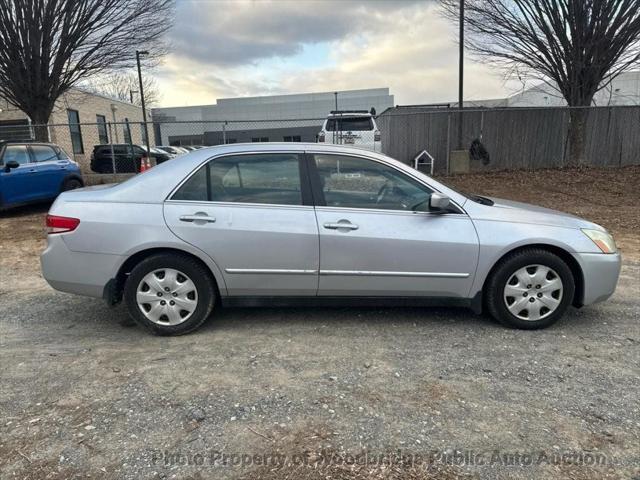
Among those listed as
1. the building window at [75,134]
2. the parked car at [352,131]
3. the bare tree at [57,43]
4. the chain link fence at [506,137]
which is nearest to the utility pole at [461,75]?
the chain link fence at [506,137]

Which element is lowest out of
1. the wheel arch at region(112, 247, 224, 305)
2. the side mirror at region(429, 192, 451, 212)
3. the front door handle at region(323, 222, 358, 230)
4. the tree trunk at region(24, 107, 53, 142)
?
the wheel arch at region(112, 247, 224, 305)

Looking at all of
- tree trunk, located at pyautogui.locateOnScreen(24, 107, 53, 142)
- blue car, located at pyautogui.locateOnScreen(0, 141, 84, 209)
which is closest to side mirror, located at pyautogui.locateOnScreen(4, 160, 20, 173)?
blue car, located at pyautogui.locateOnScreen(0, 141, 84, 209)

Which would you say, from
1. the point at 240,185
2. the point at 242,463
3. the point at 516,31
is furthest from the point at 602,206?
the point at 242,463

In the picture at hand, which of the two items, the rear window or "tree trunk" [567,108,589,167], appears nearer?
the rear window

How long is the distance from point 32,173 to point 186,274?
8.06 m

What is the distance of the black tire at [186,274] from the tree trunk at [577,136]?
1390cm

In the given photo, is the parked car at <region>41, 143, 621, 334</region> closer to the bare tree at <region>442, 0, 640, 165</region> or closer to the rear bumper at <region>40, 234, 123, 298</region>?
the rear bumper at <region>40, 234, 123, 298</region>

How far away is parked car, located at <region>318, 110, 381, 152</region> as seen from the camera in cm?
1325

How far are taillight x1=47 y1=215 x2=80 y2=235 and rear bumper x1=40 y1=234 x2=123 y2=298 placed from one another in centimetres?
5

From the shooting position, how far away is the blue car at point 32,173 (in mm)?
9453

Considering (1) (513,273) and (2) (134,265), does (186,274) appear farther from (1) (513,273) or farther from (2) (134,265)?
(1) (513,273)

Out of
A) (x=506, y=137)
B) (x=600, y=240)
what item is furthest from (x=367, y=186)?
A: (x=506, y=137)

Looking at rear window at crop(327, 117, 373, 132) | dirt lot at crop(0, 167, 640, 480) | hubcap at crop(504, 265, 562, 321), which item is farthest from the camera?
rear window at crop(327, 117, 373, 132)

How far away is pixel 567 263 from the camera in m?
4.01
